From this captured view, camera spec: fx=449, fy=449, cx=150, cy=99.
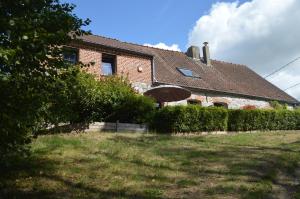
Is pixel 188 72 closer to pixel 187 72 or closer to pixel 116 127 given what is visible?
pixel 187 72

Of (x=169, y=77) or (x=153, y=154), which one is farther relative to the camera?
(x=169, y=77)

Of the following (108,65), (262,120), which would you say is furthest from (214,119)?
(108,65)

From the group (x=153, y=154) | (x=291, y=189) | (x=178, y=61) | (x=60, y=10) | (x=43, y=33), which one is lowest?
(x=291, y=189)

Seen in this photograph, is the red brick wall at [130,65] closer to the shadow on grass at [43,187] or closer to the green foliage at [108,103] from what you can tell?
the green foliage at [108,103]

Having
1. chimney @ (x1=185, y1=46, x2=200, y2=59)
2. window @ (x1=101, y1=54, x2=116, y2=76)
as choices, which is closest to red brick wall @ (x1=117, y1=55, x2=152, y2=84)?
window @ (x1=101, y1=54, x2=116, y2=76)

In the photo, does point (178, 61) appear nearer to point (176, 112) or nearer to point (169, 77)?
point (169, 77)

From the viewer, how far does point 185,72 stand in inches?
1222

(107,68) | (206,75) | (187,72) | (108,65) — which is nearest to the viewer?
(107,68)

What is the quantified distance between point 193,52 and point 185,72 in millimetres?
4801

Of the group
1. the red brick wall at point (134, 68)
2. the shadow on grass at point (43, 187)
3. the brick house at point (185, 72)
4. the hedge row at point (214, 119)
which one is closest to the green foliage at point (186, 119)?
the hedge row at point (214, 119)

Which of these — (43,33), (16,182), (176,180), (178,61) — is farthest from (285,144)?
(178,61)

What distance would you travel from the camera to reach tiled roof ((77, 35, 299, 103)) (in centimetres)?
2805

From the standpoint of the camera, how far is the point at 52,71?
876 cm

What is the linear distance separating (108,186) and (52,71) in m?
3.03
